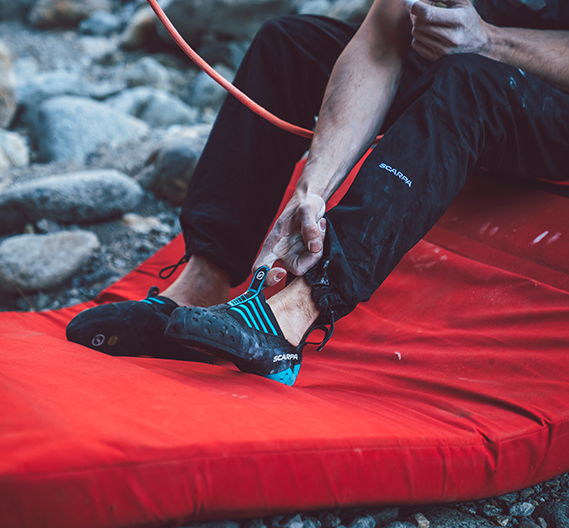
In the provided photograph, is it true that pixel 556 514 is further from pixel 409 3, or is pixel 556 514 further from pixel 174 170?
pixel 174 170

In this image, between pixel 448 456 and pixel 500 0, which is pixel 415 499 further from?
pixel 500 0

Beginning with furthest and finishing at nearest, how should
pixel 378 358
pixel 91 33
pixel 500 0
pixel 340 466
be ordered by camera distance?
pixel 91 33, pixel 500 0, pixel 378 358, pixel 340 466

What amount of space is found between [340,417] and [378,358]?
33 cm

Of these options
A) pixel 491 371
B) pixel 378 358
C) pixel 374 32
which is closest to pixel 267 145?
pixel 374 32

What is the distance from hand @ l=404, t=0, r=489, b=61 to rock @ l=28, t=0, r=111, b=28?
7.84 meters

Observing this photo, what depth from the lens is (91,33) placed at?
6.99 meters

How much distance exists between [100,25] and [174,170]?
19.7 feet

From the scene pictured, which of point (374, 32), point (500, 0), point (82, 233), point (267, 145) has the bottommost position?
point (82, 233)

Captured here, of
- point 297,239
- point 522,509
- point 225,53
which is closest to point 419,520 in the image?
point 522,509

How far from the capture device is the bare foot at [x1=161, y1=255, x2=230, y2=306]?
1125mm

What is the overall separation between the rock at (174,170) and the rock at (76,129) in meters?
1.11

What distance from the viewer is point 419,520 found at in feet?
2.43

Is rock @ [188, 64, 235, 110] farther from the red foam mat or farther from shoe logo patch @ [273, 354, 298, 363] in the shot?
shoe logo patch @ [273, 354, 298, 363]

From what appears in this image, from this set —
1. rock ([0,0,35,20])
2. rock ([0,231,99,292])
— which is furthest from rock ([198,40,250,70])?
rock ([0,231,99,292])
